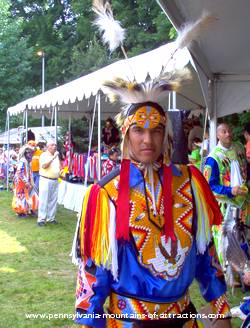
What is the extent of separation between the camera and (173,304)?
2.04 meters

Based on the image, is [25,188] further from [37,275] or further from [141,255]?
[141,255]

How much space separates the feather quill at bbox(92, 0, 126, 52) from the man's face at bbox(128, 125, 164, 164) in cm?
57

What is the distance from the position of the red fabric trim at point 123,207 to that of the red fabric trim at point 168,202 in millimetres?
164

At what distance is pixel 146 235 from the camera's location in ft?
6.68

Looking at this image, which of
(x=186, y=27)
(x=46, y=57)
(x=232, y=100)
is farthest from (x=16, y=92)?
(x=186, y=27)

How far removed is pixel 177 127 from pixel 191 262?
1.78 meters

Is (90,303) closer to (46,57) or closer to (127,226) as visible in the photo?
(127,226)

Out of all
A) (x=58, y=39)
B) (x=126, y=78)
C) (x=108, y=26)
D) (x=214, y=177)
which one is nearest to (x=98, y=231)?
(x=126, y=78)

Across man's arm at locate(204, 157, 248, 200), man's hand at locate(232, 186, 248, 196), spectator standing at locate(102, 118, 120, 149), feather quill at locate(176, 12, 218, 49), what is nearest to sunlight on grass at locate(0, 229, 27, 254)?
man's arm at locate(204, 157, 248, 200)

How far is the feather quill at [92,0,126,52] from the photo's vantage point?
2457 mm

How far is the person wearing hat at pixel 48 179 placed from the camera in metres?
9.76

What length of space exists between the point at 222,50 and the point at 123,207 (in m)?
2.94

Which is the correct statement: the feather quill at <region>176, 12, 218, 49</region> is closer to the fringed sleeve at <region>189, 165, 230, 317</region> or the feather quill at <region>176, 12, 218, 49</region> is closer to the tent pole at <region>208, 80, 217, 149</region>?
the fringed sleeve at <region>189, 165, 230, 317</region>

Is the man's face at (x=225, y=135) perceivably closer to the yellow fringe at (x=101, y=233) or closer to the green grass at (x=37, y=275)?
the green grass at (x=37, y=275)
